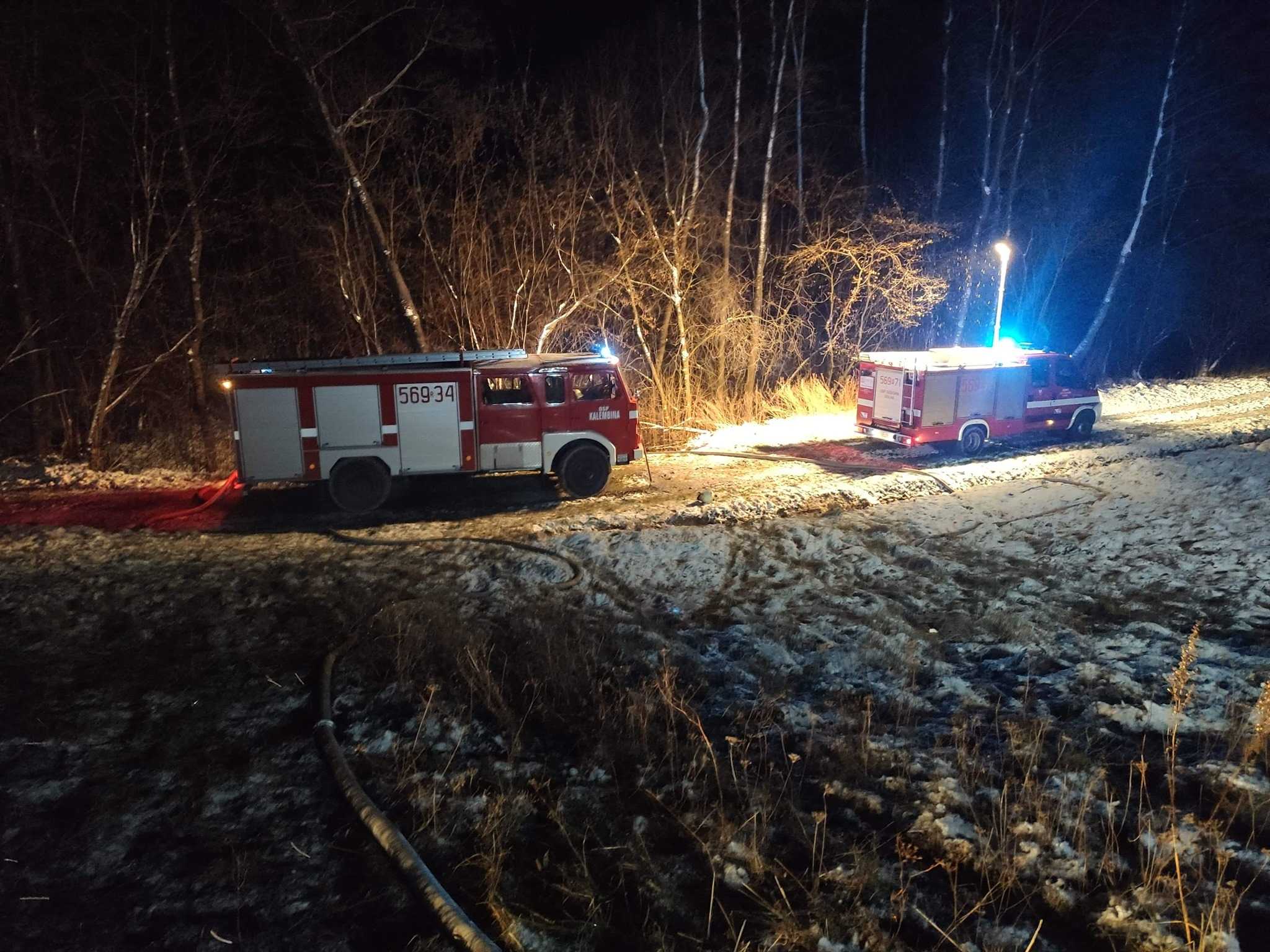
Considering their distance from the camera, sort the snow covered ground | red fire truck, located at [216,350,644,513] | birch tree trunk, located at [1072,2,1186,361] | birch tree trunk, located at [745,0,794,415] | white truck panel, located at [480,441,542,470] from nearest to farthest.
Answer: the snow covered ground
red fire truck, located at [216,350,644,513]
white truck panel, located at [480,441,542,470]
birch tree trunk, located at [745,0,794,415]
birch tree trunk, located at [1072,2,1186,361]

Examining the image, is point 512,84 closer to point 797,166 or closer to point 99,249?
point 797,166

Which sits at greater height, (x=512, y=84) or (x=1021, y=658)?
(x=512, y=84)

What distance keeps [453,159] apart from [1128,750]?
18966 millimetres

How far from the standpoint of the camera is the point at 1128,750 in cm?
564

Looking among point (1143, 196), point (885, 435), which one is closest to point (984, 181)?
point (1143, 196)

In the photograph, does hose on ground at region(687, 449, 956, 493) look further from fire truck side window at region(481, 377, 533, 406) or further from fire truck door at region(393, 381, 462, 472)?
fire truck door at region(393, 381, 462, 472)

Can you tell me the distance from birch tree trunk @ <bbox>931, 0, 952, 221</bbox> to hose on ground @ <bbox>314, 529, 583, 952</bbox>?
24.9 m

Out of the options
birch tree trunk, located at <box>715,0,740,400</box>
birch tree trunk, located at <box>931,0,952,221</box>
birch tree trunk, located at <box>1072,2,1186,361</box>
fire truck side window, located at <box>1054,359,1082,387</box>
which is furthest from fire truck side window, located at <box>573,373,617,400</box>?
birch tree trunk, located at <box>1072,2,1186,361</box>

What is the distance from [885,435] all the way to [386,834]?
571 inches

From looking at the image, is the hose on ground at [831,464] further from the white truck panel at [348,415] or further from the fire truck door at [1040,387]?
the white truck panel at [348,415]

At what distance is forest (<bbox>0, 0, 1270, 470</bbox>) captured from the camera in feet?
55.7

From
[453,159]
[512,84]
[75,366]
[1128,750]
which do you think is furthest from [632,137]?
[1128,750]

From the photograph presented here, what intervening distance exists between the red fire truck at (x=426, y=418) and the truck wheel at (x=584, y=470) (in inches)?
0.6

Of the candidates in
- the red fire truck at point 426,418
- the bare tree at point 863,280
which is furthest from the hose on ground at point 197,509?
the bare tree at point 863,280
